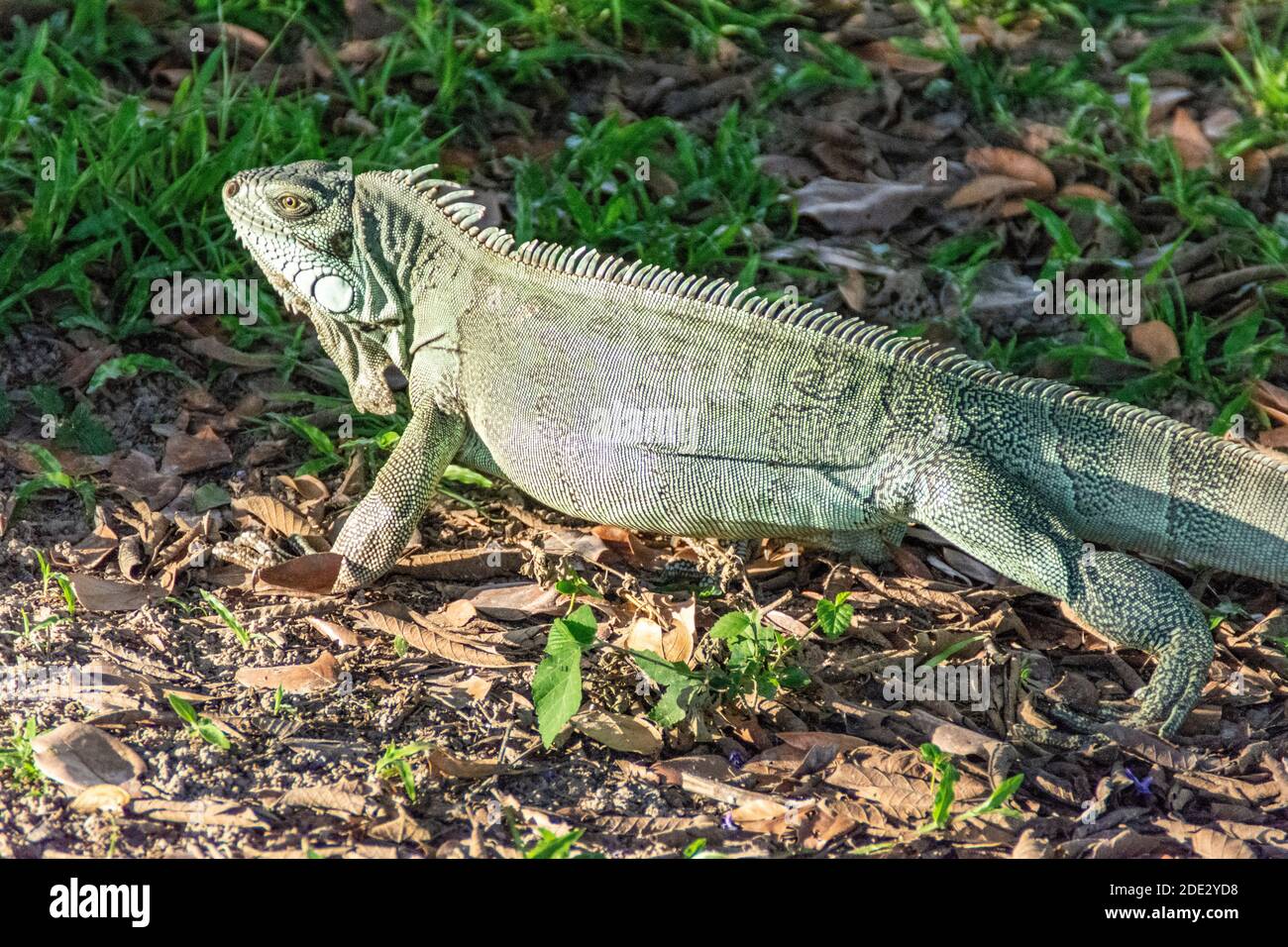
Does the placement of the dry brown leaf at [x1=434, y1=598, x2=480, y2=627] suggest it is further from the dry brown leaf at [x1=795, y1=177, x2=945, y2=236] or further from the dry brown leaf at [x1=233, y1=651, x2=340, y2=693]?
the dry brown leaf at [x1=795, y1=177, x2=945, y2=236]

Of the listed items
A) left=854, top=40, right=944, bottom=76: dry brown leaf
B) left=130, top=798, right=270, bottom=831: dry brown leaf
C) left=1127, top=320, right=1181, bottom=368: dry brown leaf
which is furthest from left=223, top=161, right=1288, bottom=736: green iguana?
left=854, top=40, right=944, bottom=76: dry brown leaf

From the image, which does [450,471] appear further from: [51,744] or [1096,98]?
[1096,98]

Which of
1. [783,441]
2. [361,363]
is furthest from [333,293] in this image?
[783,441]

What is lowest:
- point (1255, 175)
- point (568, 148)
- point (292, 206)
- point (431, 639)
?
point (431, 639)

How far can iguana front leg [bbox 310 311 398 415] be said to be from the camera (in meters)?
6.51

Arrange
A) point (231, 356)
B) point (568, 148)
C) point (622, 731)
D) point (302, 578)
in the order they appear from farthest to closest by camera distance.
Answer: point (568, 148), point (231, 356), point (302, 578), point (622, 731)

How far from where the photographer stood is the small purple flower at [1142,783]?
4.99 m

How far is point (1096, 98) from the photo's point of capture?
28.1ft

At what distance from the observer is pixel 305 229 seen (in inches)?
245

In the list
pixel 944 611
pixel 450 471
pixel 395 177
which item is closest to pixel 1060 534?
pixel 944 611

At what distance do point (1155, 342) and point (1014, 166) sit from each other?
1.57 metres

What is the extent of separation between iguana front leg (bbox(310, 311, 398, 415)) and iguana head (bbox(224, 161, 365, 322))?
0.15 m

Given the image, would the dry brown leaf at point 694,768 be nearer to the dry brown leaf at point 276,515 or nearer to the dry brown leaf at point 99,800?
the dry brown leaf at point 99,800

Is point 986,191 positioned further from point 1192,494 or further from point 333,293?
point 333,293
